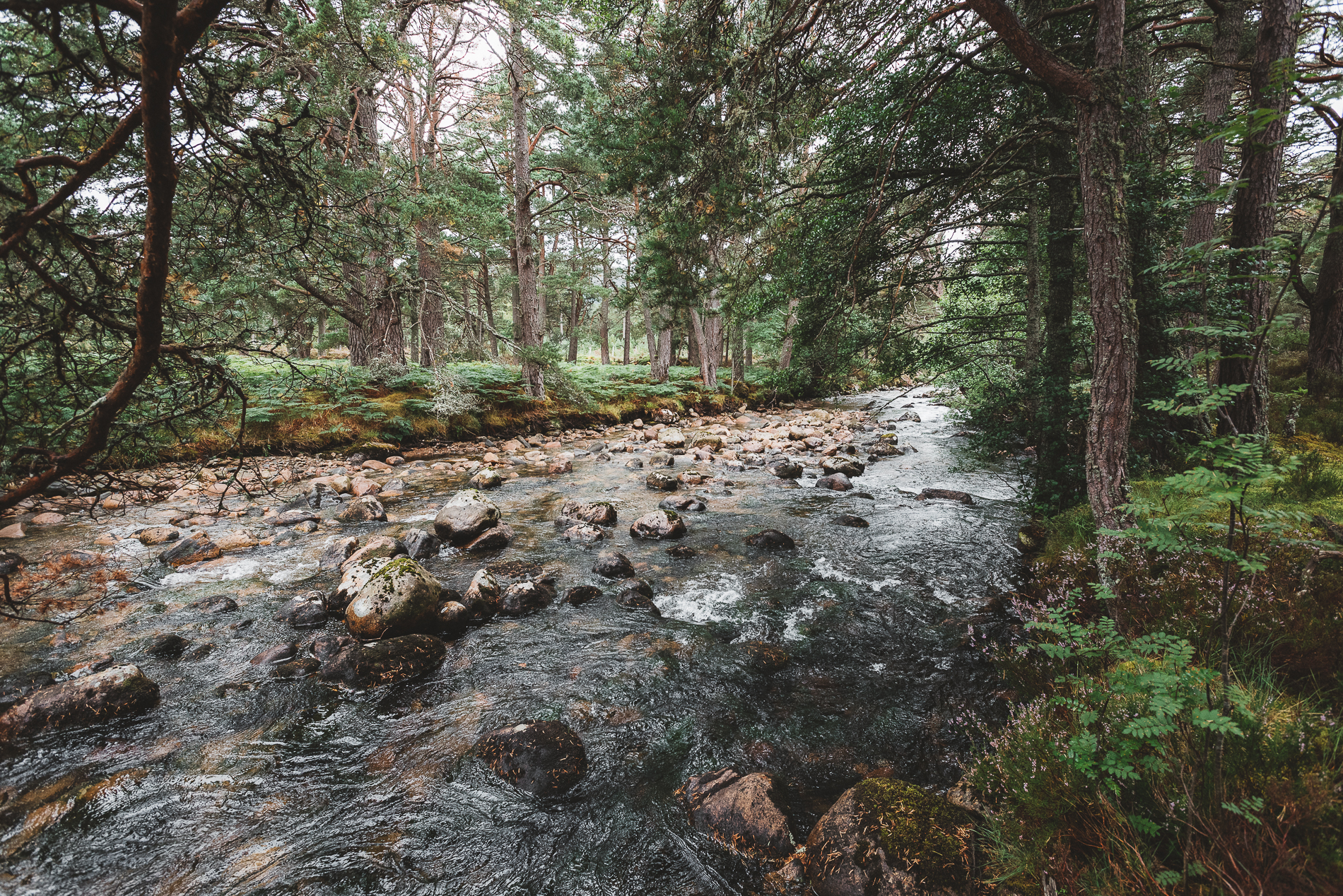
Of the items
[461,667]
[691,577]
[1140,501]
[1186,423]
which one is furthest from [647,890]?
[1186,423]

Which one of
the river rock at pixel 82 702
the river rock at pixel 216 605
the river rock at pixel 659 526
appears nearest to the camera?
the river rock at pixel 82 702

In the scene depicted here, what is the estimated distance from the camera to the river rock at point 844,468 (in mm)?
9656

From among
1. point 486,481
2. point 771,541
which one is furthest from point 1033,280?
point 486,481

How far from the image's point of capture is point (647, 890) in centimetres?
212

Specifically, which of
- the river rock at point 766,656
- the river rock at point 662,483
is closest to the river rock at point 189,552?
the river rock at point 662,483

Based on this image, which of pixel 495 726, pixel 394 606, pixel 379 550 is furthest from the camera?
pixel 379 550

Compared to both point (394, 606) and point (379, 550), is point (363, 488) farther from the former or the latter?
point (394, 606)

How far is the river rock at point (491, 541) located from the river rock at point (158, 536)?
397cm

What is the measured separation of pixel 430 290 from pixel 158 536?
5.43 m

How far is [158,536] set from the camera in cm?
611

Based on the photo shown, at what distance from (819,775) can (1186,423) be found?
5.29 metres

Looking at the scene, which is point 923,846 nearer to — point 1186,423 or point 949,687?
point 949,687

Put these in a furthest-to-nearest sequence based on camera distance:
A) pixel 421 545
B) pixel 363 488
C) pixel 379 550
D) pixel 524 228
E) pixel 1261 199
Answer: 1. pixel 524 228
2. pixel 363 488
3. pixel 421 545
4. pixel 379 550
5. pixel 1261 199

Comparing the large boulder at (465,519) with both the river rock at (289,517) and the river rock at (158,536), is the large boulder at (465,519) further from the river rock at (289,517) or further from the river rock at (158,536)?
the river rock at (158,536)
